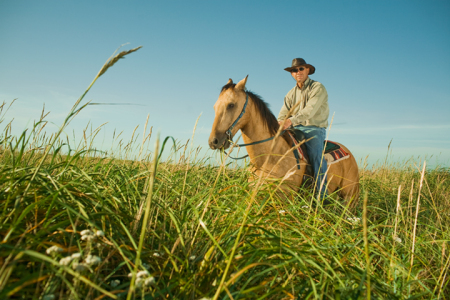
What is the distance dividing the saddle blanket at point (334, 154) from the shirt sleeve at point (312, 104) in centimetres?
87

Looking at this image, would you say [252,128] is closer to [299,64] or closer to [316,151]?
[316,151]

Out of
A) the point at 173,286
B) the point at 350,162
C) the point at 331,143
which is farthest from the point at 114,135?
the point at 350,162

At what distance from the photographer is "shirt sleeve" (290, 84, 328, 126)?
4.77 m

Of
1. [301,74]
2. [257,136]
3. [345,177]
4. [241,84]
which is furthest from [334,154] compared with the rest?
[241,84]

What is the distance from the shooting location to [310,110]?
4.77m

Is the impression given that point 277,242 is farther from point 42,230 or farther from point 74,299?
point 42,230

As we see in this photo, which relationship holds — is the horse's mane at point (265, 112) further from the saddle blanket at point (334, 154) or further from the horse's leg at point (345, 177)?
the horse's leg at point (345, 177)

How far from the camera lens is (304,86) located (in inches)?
209

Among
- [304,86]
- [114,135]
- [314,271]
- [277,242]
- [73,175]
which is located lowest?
[314,271]

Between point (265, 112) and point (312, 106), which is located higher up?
point (312, 106)

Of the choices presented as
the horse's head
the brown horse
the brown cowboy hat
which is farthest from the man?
the horse's head

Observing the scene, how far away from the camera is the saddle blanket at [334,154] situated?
504 centimetres

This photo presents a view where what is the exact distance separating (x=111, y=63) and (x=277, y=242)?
1.28 metres

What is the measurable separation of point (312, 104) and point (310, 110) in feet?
0.58
